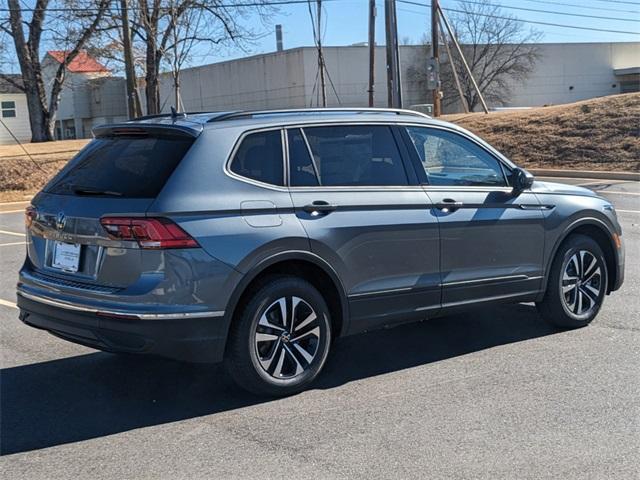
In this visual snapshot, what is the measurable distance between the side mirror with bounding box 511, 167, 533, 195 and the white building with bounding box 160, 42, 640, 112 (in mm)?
47020

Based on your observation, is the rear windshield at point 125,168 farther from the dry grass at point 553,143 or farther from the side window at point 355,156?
the dry grass at point 553,143

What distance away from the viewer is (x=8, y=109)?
57438mm

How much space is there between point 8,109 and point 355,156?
5840cm

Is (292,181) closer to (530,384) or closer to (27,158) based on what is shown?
(530,384)

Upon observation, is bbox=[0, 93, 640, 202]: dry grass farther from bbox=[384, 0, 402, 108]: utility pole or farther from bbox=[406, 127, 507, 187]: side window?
bbox=[406, 127, 507, 187]: side window

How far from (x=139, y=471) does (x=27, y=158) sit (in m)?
22.2

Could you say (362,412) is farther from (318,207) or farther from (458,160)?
(458,160)

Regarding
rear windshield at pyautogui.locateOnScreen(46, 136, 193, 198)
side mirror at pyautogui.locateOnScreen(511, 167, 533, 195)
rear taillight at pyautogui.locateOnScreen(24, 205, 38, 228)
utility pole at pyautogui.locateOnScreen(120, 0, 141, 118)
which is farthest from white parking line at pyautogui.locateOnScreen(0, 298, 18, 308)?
utility pole at pyautogui.locateOnScreen(120, 0, 141, 118)

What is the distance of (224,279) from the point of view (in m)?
4.40

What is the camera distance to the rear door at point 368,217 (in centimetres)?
488

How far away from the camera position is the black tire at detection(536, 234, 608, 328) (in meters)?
6.12

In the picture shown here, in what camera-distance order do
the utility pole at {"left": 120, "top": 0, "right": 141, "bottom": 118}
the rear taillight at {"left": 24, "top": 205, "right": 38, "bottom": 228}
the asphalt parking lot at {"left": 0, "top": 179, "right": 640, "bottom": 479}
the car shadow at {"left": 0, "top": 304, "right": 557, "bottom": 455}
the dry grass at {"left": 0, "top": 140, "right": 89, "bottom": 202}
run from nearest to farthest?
1. the asphalt parking lot at {"left": 0, "top": 179, "right": 640, "bottom": 479}
2. the car shadow at {"left": 0, "top": 304, "right": 557, "bottom": 455}
3. the rear taillight at {"left": 24, "top": 205, "right": 38, "bottom": 228}
4. the dry grass at {"left": 0, "top": 140, "right": 89, "bottom": 202}
5. the utility pole at {"left": 120, "top": 0, "right": 141, "bottom": 118}

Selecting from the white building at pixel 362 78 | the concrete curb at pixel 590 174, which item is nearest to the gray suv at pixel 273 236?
the concrete curb at pixel 590 174

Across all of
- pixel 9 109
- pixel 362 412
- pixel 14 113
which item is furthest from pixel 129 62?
pixel 14 113
